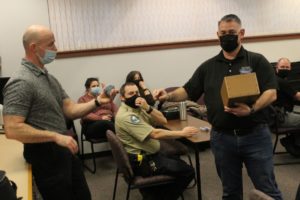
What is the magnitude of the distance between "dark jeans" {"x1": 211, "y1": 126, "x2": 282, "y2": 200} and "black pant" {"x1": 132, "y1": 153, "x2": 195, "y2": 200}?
529mm

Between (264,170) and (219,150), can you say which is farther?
(219,150)

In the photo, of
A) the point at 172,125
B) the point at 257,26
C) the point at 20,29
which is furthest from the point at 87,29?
the point at 257,26

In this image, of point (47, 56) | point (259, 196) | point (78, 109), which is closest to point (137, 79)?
point (78, 109)

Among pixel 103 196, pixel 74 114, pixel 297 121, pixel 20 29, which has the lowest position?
pixel 103 196

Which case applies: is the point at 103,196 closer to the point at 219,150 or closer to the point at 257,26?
the point at 219,150

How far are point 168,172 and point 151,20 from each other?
109 inches

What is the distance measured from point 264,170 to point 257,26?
12.3 ft

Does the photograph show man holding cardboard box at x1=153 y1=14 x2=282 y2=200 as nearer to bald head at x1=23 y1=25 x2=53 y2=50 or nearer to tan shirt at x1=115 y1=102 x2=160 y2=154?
tan shirt at x1=115 y1=102 x2=160 y2=154

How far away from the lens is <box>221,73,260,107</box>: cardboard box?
2.03 m

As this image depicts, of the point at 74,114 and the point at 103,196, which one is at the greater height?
the point at 74,114

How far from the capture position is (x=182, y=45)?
203 inches

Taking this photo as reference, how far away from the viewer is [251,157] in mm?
2248

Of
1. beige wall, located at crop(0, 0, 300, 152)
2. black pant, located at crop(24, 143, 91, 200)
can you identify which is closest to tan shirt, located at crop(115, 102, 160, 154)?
black pant, located at crop(24, 143, 91, 200)

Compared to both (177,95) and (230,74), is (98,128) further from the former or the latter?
(230,74)
